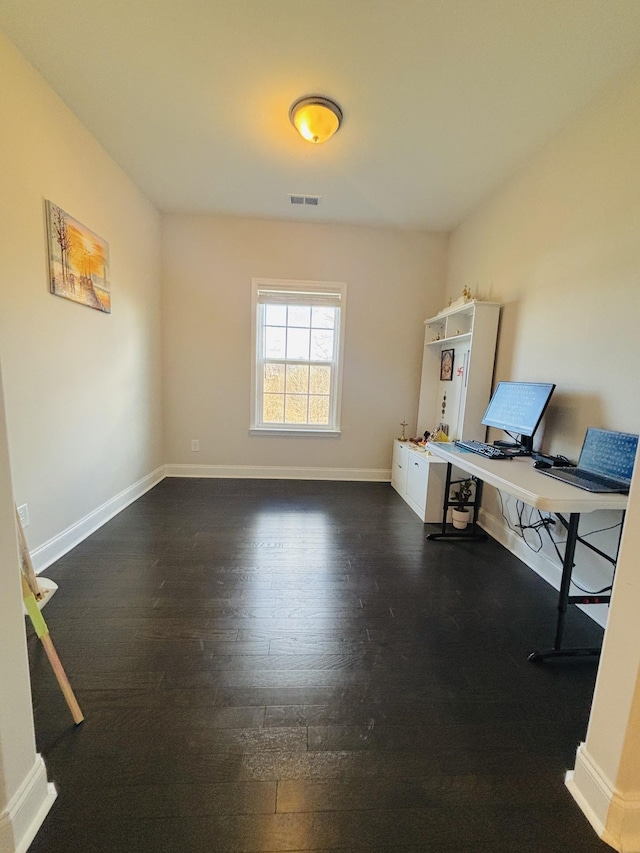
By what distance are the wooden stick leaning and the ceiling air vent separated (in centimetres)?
335

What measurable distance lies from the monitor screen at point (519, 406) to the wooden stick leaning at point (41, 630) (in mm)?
2557

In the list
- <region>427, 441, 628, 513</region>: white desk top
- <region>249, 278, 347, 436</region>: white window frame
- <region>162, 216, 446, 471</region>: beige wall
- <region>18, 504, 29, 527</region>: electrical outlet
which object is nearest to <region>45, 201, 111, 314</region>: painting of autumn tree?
<region>162, 216, 446, 471</region>: beige wall

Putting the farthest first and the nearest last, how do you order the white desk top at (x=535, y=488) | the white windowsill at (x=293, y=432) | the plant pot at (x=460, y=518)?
1. the white windowsill at (x=293, y=432)
2. the plant pot at (x=460, y=518)
3. the white desk top at (x=535, y=488)

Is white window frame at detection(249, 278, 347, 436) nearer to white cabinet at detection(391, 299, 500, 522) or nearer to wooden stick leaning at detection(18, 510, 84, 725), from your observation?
white cabinet at detection(391, 299, 500, 522)

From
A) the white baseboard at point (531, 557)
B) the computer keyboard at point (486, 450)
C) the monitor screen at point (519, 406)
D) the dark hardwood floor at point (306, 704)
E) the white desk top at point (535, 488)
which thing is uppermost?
the monitor screen at point (519, 406)

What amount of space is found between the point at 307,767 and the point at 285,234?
13.8 ft

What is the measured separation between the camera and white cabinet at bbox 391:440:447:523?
301 cm

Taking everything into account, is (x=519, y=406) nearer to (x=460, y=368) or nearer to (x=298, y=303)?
(x=460, y=368)

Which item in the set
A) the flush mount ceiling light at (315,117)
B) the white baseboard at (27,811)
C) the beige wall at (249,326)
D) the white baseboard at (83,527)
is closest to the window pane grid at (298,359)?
the beige wall at (249,326)

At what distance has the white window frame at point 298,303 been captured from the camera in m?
3.91

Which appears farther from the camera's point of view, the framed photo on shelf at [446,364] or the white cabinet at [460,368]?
the framed photo on shelf at [446,364]

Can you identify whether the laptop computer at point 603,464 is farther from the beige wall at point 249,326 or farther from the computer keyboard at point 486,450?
the beige wall at point 249,326

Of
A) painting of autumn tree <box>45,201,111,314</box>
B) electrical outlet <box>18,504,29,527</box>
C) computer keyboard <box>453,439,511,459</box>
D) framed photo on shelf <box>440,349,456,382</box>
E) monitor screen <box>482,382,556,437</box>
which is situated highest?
painting of autumn tree <box>45,201,111,314</box>

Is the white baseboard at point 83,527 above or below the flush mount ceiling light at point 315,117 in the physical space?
below
